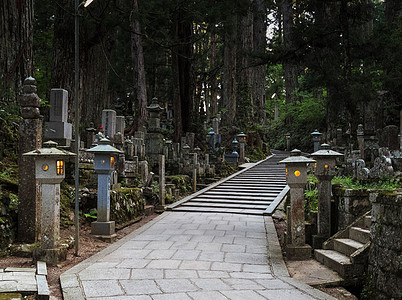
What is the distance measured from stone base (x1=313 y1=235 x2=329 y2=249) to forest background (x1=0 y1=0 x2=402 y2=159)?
6.46 m

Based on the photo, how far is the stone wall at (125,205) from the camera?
26.2ft

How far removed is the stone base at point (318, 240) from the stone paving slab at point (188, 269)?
689mm

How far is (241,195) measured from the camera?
1275cm

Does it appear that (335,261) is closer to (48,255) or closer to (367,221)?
(367,221)

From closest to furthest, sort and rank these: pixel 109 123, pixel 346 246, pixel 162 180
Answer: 1. pixel 346 246
2. pixel 109 123
3. pixel 162 180

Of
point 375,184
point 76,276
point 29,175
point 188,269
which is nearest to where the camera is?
point 76,276

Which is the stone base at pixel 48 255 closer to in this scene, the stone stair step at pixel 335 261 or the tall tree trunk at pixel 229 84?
the stone stair step at pixel 335 261

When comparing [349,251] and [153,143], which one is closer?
[349,251]

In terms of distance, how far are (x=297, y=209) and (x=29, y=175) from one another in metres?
4.51

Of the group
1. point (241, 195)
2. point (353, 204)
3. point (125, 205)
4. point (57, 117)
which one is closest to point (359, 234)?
point (353, 204)

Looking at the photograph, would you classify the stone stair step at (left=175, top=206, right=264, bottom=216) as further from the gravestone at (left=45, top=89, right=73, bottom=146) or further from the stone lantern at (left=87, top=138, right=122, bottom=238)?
the gravestone at (left=45, top=89, right=73, bottom=146)

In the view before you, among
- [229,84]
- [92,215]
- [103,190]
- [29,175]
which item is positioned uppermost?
[229,84]

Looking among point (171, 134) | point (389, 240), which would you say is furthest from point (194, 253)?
point (171, 134)

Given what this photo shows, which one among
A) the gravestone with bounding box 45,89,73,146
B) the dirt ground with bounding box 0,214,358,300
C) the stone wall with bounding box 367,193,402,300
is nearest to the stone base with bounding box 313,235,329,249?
the dirt ground with bounding box 0,214,358,300
